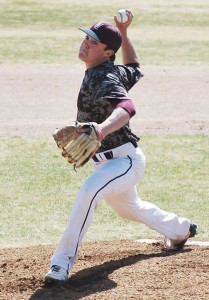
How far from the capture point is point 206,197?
28.5 ft

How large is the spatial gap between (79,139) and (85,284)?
1.00 m

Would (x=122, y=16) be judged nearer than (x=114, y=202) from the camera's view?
No

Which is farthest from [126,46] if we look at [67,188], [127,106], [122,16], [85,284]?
[67,188]

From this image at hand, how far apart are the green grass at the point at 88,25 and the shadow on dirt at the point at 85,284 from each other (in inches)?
422

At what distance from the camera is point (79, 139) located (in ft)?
18.5

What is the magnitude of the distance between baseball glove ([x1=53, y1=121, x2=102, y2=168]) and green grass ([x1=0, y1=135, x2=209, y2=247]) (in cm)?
186

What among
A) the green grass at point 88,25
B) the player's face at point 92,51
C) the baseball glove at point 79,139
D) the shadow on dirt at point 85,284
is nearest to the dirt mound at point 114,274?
the shadow on dirt at point 85,284

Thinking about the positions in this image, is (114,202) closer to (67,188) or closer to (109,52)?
(109,52)

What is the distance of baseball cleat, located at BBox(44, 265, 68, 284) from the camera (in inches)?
228

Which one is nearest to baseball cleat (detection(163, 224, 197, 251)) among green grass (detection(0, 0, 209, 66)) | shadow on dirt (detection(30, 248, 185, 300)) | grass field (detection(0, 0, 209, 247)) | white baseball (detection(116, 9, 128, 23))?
shadow on dirt (detection(30, 248, 185, 300))

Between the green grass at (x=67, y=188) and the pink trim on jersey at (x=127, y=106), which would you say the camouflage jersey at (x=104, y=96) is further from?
the green grass at (x=67, y=188)

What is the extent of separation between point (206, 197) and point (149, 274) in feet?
9.13

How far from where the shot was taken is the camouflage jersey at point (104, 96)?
5941mm

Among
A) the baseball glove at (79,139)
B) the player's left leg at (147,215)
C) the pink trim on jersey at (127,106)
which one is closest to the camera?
the baseball glove at (79,139)
